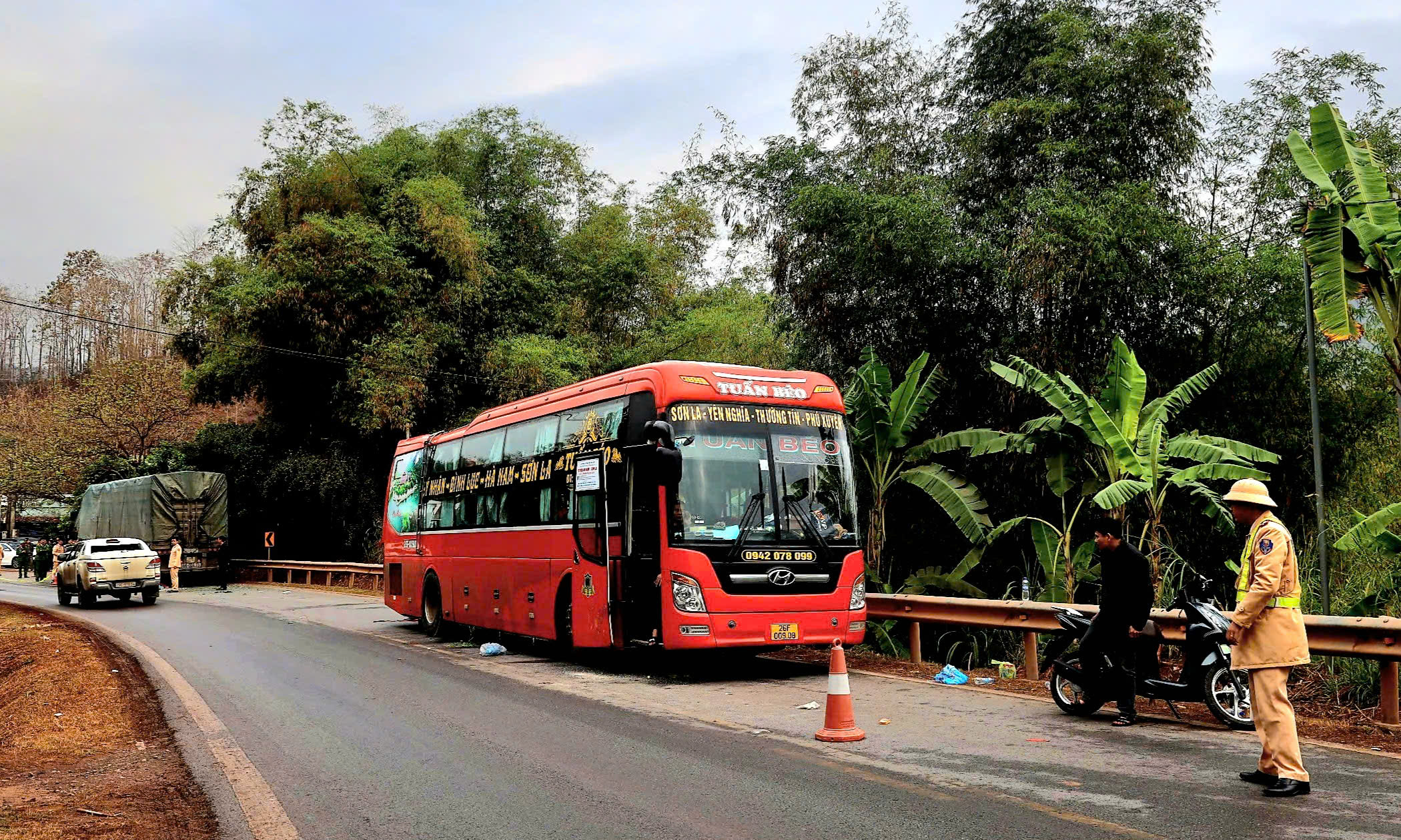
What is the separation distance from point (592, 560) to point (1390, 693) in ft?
25.9

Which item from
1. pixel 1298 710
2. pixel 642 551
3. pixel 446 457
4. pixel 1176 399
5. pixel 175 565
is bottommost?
pixel 1298 710

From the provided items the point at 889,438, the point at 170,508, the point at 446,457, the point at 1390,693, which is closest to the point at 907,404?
the point at 889,438

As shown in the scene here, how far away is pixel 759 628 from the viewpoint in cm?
1180

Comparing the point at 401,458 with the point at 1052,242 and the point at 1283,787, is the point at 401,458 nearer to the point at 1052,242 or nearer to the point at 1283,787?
the point at 1052,242

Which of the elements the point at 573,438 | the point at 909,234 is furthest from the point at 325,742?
the point at 909,234

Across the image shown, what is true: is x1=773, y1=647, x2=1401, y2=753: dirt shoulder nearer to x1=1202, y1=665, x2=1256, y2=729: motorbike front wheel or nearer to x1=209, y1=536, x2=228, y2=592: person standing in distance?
x1=1202, y1=665, x2=1256, y2=729: motorbike front wheel

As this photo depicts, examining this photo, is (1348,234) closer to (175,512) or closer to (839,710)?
(839,710)

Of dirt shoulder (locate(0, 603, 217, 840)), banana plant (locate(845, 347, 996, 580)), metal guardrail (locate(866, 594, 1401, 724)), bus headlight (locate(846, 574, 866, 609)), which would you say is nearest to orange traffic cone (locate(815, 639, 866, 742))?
metal guardrail (locate(866, 594, 1401, 724))

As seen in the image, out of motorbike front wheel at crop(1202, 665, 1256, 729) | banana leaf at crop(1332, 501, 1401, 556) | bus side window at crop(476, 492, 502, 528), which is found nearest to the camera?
motorbike front wheel at crop(1202, 665, 1256, 729)

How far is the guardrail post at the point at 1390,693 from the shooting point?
8562mm

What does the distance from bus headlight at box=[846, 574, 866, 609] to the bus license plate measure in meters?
0.77

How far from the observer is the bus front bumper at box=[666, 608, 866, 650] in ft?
38.0

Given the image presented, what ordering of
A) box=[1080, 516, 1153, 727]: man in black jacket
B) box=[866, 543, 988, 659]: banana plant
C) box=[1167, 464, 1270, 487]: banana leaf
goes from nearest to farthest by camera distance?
box=[1080, 516, 1153, 727]: man in black jacket → box=[1167, 464, 1270, 487]: banana leaf → box=[866, 543, 988, 659]: banana plant

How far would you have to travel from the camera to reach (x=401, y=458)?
20.5 m
